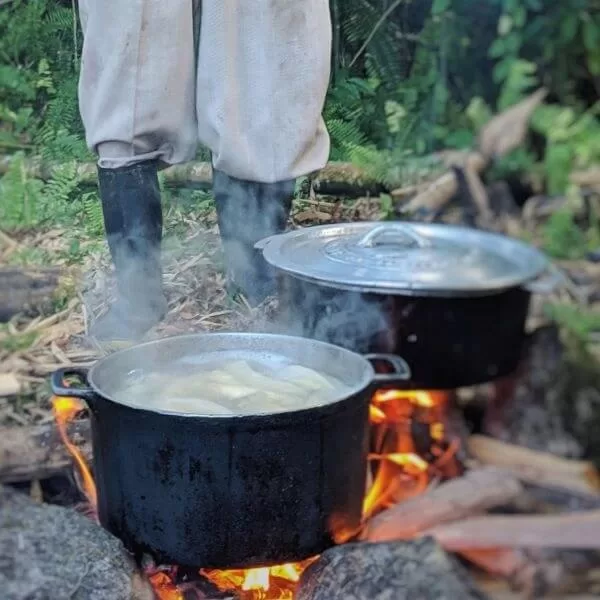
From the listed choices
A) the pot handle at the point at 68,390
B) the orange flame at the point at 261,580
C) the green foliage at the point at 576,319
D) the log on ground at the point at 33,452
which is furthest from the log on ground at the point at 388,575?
the log on ground at the point at 33,452

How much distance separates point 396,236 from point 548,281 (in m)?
0.31

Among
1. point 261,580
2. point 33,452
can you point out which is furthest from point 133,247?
point 261,580

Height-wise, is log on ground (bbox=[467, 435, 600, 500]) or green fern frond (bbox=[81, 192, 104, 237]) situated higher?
green fern frond (bbox=[81, 192, 104, 237])

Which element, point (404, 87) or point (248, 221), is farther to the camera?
point (248, 221)

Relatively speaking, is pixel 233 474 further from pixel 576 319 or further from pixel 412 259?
pixel 576 319

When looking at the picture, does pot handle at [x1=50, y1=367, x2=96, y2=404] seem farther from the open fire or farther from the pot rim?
the open fire

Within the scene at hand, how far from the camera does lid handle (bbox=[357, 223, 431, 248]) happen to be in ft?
5.58

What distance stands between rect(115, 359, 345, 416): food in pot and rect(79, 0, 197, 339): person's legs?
7.1 inches

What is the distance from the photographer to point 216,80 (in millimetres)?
1962

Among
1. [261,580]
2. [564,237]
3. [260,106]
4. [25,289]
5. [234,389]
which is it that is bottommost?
[261,580]

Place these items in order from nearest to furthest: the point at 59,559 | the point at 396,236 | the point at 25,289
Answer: the point at 396,236
the point at 59,559
the point at 25,289

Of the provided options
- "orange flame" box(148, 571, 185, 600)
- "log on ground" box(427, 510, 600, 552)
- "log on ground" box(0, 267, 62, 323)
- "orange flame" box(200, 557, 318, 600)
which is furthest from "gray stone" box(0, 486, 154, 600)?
"log on ground" box(427, 510, 600, 552)

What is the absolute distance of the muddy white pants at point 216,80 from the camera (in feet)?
6.37

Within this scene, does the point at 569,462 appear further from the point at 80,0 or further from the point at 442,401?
the point at 80,0
